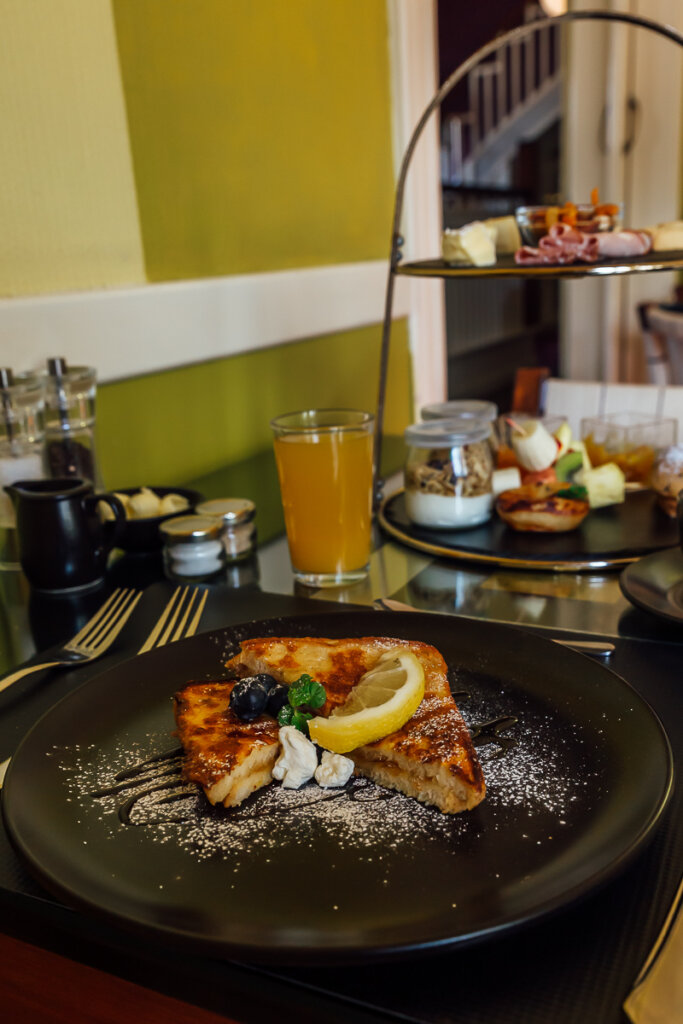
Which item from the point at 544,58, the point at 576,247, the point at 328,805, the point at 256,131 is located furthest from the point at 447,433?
the point at 544,58

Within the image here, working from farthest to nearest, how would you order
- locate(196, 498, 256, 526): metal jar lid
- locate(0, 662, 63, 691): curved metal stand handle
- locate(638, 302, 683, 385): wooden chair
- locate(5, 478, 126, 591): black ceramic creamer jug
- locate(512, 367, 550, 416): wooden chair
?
locate(638, 302, 683, 385): wooden chair, locate(512, 367, 550, 416): wooden chair, locate(196, 498, 256, 526): metal jar lid, locate(5, 478, 126, 591): black ceramic creamer jug, locate(0, 662, 63, 691): curved metal stand handle

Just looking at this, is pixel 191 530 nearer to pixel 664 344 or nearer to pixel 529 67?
pixel 664 344

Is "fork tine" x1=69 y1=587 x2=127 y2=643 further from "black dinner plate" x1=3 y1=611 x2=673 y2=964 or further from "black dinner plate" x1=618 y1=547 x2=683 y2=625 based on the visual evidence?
"black dinner plate" x1=618 y1=547 x2=683 y2=625

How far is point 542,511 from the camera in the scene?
107cm

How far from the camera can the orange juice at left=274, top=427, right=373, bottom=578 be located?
986mm

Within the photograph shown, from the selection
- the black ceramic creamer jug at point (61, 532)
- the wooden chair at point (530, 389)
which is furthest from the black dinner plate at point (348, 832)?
the wooden chair at point (530, 389)

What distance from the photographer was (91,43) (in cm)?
127

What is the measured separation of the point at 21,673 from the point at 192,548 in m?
0.29

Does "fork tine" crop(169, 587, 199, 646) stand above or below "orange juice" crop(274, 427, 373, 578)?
below

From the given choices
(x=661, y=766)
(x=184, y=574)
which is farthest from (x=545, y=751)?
(x=184, y=574)

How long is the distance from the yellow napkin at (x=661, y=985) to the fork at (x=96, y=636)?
0.53 meters

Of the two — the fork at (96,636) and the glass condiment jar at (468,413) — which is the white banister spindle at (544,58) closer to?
the glass condiment jar at (468,413)

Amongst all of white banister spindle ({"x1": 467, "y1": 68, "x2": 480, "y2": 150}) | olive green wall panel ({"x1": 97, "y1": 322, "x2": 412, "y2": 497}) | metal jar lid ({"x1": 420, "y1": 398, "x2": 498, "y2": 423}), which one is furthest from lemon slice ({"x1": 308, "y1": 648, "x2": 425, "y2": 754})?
white banister spindle ({"x1": 467, "y1": 68, "x2": 480, "y2": 150})

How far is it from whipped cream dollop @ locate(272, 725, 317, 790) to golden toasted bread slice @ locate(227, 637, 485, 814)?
1.2 inches
